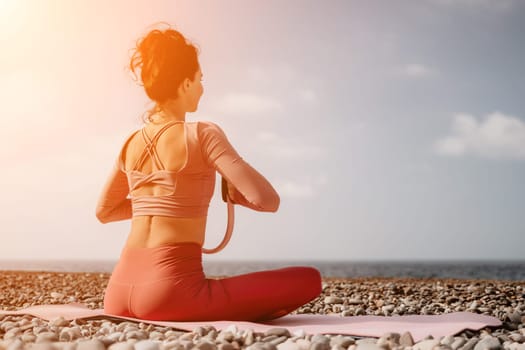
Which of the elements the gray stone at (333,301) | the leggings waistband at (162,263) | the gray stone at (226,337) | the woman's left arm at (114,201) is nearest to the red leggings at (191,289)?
the leggings waistband at (162,263)

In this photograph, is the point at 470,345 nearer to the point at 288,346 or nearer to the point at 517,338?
the point at 517,338

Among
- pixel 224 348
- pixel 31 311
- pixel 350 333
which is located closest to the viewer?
pixel 224 348

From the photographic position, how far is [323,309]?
674 centimetres

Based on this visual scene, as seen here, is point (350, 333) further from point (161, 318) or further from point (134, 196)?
point (134, 196)

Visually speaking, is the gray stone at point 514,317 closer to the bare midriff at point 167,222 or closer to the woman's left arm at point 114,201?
the bare midriff at point 167,222

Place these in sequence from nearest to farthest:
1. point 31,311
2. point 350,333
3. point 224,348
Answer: point 224,348
point 350,333
point 31,311

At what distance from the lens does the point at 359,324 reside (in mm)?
4594

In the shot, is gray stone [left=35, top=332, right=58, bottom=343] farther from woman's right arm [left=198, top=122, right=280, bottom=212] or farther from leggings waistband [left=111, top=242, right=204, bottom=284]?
woman's right arm [left=198, top=122, right=280, bottom=212]

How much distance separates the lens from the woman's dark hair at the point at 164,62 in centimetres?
459

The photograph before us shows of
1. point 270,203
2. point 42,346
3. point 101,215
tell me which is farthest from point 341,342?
point 101,215

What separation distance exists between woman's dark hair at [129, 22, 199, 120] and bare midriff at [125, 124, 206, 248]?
0.94 feet

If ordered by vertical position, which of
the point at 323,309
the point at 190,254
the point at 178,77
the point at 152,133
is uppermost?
the point at 178,77

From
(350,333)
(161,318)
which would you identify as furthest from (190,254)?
(350,333)

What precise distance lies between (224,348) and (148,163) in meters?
1.61
